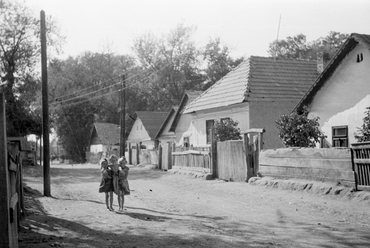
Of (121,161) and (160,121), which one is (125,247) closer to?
(121,161)

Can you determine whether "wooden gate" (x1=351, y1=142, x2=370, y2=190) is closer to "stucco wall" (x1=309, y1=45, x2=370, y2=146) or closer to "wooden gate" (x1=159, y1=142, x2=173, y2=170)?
"stucco wall" (x1=309, y1=45, x2=370, y2=146)

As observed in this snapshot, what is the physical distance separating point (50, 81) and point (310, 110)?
5755 cm

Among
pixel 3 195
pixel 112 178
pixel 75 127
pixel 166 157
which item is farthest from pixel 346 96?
pixel 75 127

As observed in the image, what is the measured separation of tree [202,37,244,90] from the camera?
6881 cm

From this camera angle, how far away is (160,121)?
56.6 metres

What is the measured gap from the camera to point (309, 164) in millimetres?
15289

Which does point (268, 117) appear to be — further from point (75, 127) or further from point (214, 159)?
point (75, 127)

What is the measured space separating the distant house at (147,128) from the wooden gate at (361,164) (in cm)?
3992

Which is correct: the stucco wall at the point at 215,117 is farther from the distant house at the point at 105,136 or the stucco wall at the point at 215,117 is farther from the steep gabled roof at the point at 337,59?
the distant house at the point at 105,136

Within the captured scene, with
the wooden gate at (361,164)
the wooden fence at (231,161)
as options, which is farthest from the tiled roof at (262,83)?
the wooden gate at (361,164)

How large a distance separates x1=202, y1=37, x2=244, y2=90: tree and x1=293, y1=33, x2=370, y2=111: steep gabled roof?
46580 millimetres

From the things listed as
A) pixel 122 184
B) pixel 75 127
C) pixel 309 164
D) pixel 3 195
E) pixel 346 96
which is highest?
pixel 75 127

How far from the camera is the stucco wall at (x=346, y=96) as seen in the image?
19.6 m

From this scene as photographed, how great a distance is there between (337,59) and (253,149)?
5421mm
